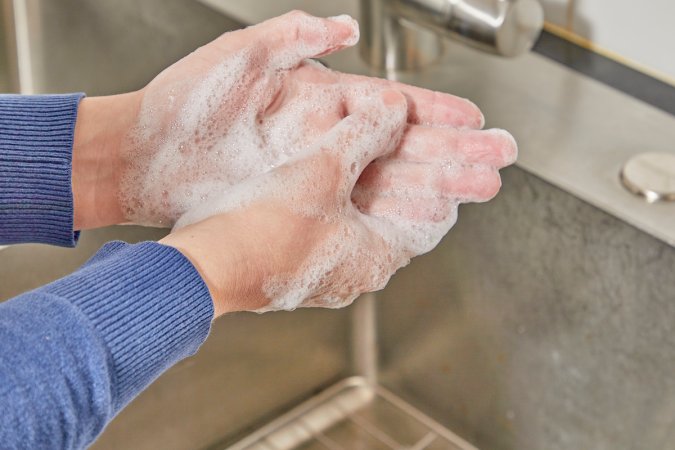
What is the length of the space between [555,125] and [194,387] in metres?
0.44

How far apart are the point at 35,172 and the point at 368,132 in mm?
241

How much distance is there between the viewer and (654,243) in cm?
72

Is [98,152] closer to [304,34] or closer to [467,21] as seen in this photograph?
[304,34]

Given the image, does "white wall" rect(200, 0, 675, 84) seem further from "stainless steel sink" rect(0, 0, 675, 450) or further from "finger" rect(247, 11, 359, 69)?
"finger" rect(247, 11, 359, 69)

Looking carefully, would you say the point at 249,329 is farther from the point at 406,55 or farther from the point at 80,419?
the point at 80,419

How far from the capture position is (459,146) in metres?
0.67

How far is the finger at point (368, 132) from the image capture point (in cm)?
62

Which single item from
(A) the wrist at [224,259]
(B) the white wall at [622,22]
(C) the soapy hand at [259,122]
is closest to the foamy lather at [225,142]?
(C) the soapy hand at [259,122]

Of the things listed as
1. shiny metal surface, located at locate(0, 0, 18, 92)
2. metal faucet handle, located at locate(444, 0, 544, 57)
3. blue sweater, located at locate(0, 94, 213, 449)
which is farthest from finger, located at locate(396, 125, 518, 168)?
shiny metal surface, located at locate(0, 0, 18, 92)

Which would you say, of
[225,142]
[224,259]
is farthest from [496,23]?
[224,259]

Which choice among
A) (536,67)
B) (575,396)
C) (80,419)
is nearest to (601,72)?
(536,67)

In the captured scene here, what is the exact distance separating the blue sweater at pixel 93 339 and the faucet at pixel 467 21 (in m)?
0.37

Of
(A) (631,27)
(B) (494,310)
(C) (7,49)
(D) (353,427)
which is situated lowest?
(D) (353,427)

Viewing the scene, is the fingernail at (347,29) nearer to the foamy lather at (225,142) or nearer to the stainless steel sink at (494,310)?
the foamy lather at (225,142)
